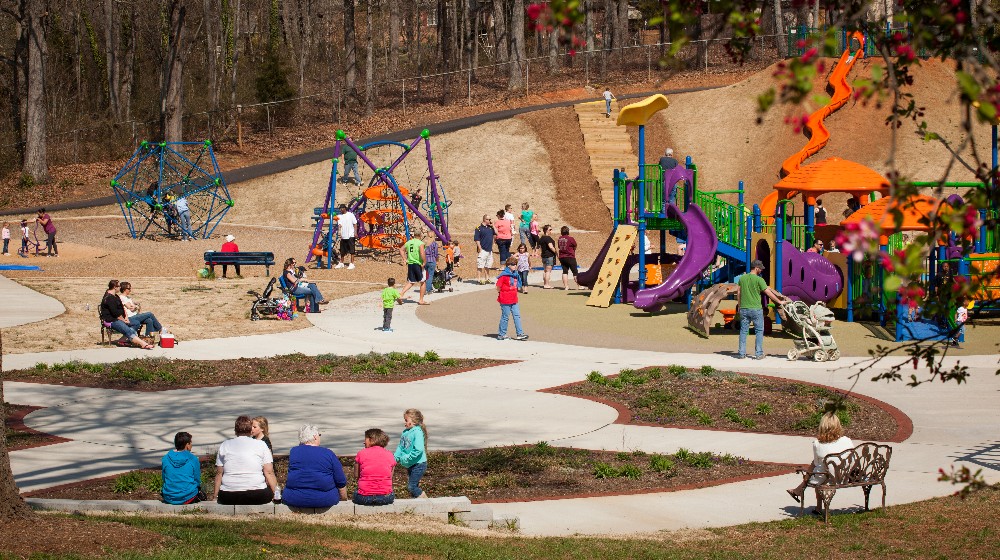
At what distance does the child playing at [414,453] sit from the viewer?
11438 mm

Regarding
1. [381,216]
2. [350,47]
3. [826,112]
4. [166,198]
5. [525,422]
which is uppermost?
[350,47]

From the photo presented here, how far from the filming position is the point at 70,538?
8.81 meters

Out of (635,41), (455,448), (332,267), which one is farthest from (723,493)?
(635,41)

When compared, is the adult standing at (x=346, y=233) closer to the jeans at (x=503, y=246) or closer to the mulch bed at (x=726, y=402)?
the jeans at (x=503, y=246)

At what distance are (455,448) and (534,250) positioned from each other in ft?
72.3

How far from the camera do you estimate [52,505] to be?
10.7m

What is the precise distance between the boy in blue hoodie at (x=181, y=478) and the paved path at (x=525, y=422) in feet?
6.79

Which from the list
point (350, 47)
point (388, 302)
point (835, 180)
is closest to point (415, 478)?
point (388, 302)

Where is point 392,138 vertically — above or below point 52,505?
above

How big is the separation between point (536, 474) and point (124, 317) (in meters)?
11.4

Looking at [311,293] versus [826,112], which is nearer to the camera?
[311,293]

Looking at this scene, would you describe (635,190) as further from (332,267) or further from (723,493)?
(723,493)

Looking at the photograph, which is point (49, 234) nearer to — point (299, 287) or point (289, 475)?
point (299, 287)

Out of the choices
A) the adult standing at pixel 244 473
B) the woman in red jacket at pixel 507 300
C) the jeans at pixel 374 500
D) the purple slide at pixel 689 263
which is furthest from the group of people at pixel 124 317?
the jeans at pixel 374 500
